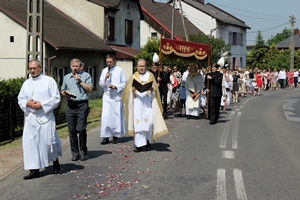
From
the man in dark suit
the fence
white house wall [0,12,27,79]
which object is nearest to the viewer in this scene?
the fence

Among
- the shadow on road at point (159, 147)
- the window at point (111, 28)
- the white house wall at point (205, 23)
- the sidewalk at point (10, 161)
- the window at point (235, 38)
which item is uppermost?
the white house wall at point (205, 23)

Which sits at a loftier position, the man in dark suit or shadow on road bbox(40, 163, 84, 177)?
the man in dark suit

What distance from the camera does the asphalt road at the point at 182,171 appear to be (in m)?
7.36

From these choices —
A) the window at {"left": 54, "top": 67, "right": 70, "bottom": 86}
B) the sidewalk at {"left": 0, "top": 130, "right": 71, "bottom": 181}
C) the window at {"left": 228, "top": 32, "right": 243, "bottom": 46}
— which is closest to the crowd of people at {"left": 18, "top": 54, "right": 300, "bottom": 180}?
the sidewalk at {"left": 0, "top": 130, "right": 71, "bottom": 181}

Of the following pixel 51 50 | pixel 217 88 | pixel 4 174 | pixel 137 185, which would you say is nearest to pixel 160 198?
pixel 137 185

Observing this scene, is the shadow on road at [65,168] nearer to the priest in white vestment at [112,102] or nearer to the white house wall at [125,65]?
the priest in white vestment at [112,102]

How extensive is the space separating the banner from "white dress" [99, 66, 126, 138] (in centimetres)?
628

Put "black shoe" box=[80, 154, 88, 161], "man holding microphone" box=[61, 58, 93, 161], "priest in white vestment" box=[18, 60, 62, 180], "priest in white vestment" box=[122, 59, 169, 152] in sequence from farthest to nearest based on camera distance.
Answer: "priest in white vestment" box=[122, 59, 169, 152], "black shoe" box=[80, 154, 88, 161], "man holding microphone" box=[61, 58, 93, 161], "priest in white vestment" box=[18, 60, 62, 180]

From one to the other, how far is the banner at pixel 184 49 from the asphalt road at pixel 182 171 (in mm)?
4662

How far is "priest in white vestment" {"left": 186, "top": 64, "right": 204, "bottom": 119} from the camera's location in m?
18.0

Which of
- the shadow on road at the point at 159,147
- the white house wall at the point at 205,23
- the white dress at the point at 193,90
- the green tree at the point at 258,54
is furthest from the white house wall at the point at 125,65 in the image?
the green tree at the point at 258,54

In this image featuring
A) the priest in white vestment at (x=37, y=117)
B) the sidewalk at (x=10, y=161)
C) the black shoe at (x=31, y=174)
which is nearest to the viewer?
the priest in white vestment at (x=37, y=117)

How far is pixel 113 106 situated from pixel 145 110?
4.10 ft

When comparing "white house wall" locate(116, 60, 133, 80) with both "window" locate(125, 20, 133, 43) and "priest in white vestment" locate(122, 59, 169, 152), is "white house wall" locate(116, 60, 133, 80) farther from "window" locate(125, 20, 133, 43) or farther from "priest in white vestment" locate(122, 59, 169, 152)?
"priest in white vestment" locate(122, 59, 169, 152)
